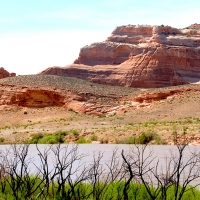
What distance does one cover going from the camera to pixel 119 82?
7588cm

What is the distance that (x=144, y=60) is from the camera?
260ft

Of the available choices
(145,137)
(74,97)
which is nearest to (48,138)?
(145,137)

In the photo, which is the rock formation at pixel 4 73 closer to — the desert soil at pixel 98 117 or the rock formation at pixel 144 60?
the rock formation at pixel 144 60

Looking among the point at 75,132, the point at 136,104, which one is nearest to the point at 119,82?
the point at 136,104

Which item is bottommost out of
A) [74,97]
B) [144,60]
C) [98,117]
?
[98,117]

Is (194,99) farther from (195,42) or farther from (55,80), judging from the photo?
(195,42)

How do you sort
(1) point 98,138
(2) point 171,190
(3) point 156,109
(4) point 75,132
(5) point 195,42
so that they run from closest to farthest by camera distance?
1. (2) point 171,190
2. (1) point 98,138
3. (4) point 75,132
4. (3) point 156,109
5. (5) point 195,42

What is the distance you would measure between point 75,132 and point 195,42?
55.0 meters

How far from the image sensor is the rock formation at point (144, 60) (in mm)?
76562

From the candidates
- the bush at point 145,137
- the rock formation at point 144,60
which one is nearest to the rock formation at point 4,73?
the rock formation at point 144,60

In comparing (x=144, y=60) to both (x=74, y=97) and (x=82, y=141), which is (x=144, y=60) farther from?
(x=82, y=141)

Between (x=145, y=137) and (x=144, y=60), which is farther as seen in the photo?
(x=144, y=60)

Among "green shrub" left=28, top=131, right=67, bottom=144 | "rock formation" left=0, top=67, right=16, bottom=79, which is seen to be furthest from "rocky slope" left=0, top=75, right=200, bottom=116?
"green shrub" left=28, top=131, right=67, bottom=144

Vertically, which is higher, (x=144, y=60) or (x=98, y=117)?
(x=144, y=60)
